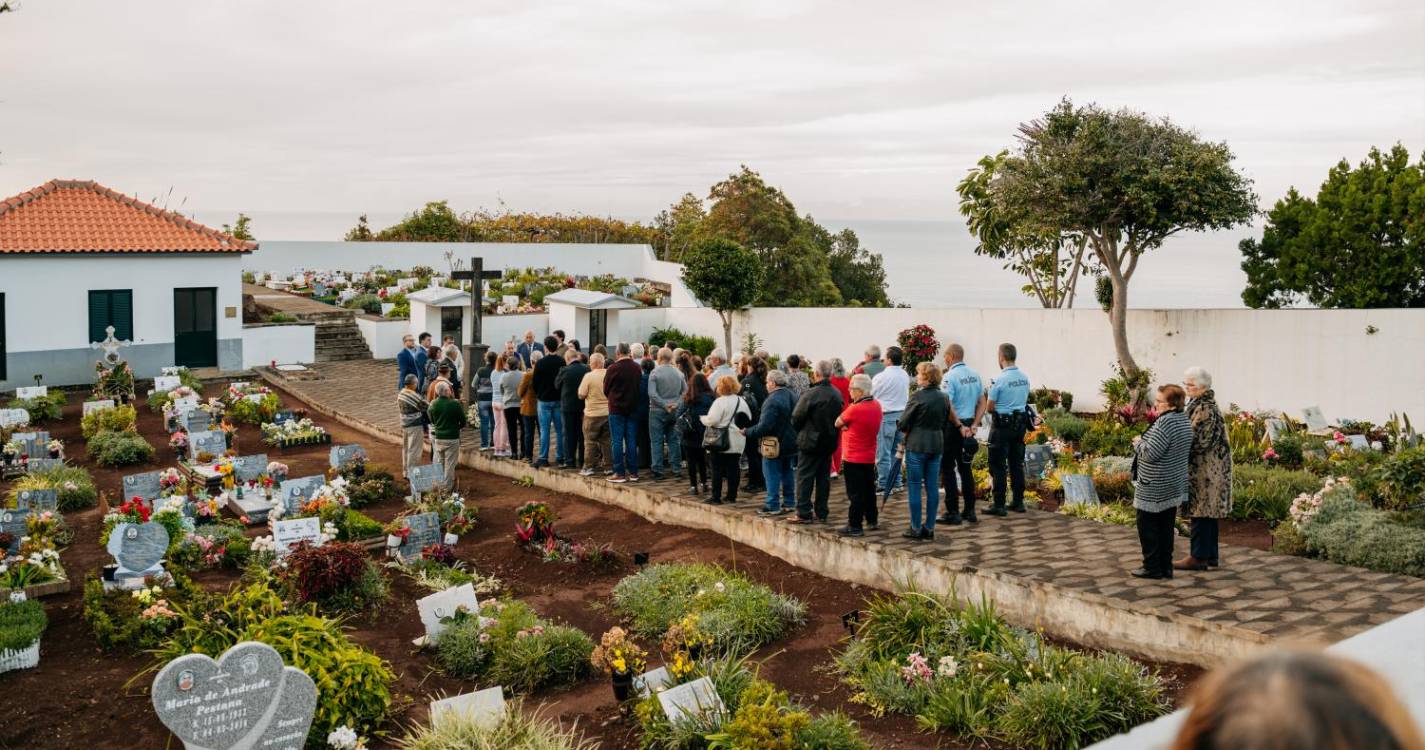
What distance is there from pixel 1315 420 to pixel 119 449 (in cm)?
1830

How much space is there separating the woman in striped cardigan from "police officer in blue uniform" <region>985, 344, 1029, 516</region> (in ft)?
6.50

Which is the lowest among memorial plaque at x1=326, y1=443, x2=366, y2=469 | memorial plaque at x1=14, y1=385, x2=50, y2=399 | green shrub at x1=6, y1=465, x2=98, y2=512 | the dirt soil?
Answer: the dirt soil

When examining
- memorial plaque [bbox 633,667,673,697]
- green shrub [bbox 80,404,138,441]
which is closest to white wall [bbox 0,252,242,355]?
green shrub [bbox 80,404,138,441]

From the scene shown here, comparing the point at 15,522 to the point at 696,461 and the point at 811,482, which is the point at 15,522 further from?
the point at 811,482

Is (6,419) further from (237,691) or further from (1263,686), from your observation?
(1263,686)

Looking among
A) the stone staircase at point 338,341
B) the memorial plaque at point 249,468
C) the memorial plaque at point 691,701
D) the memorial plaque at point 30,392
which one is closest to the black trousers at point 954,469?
the memorial plaque at point 691,701

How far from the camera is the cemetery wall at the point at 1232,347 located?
60.0ft

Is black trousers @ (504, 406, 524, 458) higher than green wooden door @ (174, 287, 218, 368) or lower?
lower

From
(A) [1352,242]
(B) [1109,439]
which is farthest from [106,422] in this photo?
(A) [1352,242]

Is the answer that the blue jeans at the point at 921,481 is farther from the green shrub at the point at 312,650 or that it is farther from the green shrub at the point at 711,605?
the green shrub at the point at 312,650

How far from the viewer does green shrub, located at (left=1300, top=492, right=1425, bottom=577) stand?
352 inches

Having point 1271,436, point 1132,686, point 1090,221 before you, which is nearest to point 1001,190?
point 1090,221

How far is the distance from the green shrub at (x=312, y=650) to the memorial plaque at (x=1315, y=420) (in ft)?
49.9

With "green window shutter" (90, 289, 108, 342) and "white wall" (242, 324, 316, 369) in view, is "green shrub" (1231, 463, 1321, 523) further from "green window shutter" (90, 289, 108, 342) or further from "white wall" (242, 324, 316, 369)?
"green window shutter" (90, 289, 108, 342)
